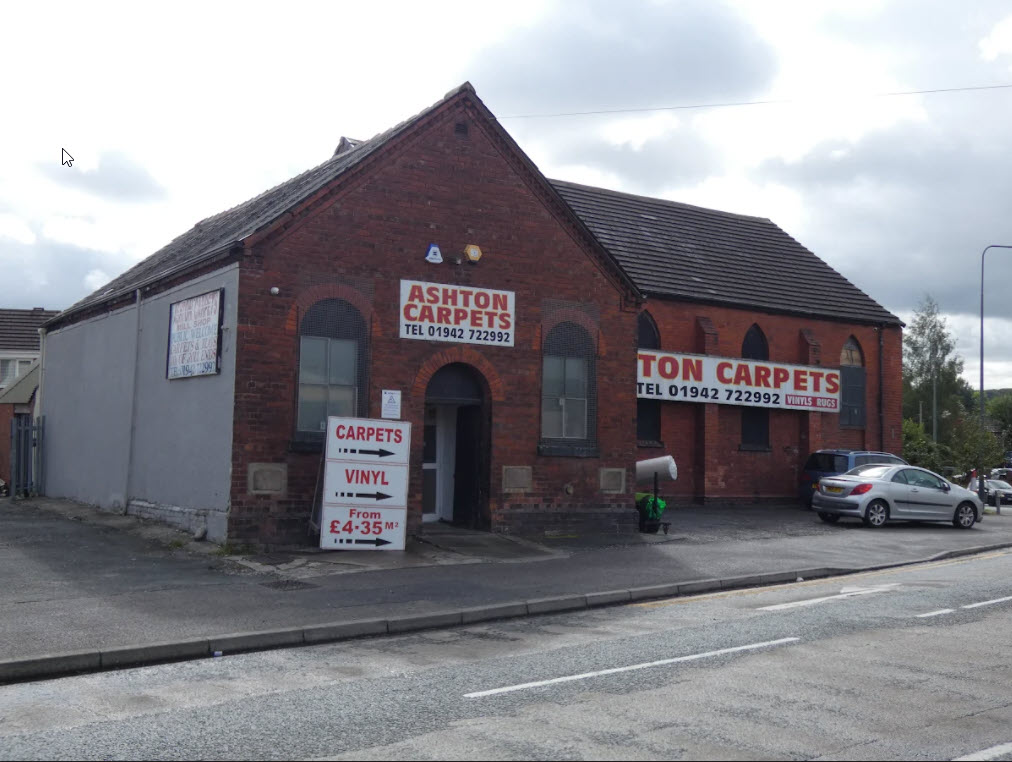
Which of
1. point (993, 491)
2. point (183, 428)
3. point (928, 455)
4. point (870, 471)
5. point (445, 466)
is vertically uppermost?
point (928, 455)

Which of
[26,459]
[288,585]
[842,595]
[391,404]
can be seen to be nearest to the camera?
[288,585]

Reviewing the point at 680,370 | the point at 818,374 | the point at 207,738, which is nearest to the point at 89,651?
the point at 207,738

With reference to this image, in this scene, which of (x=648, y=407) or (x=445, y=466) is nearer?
(x=445, y=466)

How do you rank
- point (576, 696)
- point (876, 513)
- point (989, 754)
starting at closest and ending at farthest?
point (989, 754) → point (576, 696) → point (876, 513)

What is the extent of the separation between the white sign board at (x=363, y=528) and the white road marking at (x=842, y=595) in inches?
240

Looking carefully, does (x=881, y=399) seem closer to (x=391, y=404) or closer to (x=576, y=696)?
(x=391, y=404)

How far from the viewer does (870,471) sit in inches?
899

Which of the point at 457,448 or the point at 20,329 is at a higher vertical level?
the point at 20,329

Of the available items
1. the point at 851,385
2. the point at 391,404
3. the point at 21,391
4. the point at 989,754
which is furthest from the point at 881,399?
the point at 989,754

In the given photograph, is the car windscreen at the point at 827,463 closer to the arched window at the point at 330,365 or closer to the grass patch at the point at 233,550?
the arched window at the point at 330,365

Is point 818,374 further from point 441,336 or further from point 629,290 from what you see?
point 441,336

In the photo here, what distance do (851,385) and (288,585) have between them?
912 inches

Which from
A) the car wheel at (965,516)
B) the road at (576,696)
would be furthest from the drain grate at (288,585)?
the car wheel at (965,516)

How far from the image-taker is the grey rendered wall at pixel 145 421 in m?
15.9
